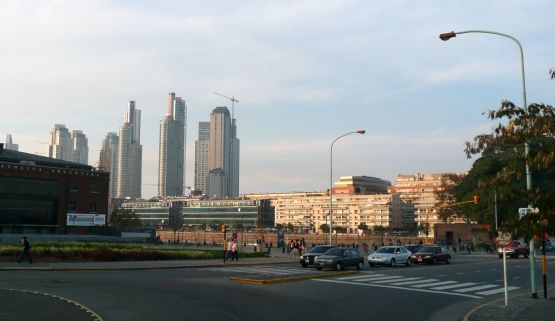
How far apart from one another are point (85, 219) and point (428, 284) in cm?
6772

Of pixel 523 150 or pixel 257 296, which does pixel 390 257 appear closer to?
pixel 257 296

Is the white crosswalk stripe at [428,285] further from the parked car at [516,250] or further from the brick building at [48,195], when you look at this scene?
the brick building at [48,195]

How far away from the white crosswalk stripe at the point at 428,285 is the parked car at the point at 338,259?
3999 mm

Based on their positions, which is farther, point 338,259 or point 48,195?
point 48,195

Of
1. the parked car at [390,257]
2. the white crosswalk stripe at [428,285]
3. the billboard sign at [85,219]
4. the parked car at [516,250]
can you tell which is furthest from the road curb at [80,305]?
the billboard sign at [85,219]

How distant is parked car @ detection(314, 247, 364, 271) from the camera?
35.1 metres

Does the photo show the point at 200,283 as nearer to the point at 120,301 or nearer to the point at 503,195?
the point at 120,301

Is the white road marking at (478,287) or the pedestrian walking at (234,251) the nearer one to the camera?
the white road marking at (478,287)

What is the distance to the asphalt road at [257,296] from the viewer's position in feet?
53.2

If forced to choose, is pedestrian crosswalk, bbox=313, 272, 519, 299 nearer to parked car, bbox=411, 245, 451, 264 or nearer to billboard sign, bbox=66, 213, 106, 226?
parked car, bbox=411, 245, 451, 264

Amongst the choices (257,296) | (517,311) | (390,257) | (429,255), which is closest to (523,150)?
(517,311)

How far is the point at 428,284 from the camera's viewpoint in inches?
1072

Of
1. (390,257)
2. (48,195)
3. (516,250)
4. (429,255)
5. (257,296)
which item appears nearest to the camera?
(257,296)

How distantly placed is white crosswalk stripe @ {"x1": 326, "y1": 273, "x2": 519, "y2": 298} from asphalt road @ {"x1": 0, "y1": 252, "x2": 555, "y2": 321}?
4 centimetres
